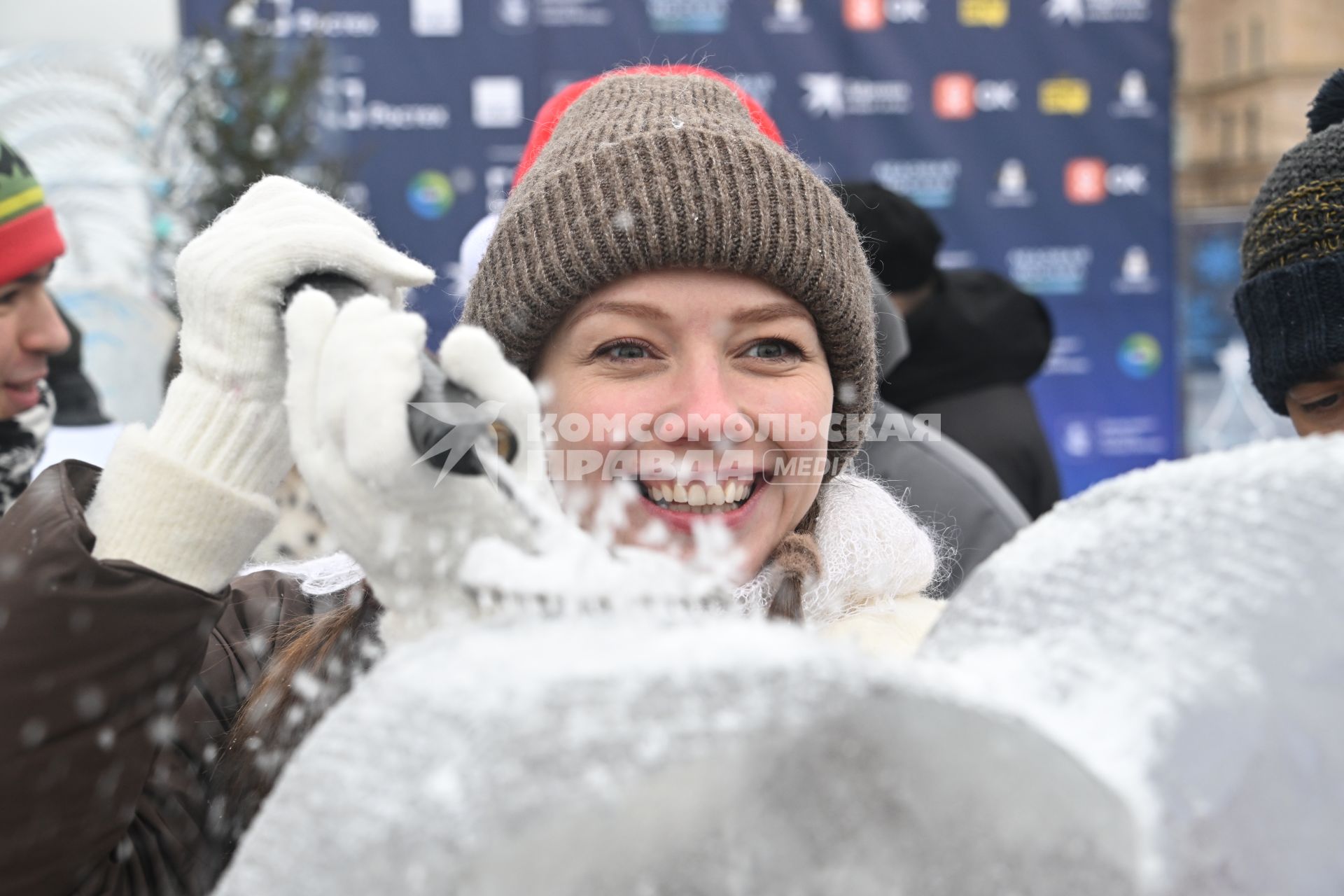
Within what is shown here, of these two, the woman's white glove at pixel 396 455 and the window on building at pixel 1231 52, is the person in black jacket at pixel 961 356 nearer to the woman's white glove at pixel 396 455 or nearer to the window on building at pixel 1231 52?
the woman's white glove at pixel 396 455

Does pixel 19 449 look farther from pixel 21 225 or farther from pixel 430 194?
pixel 430 194

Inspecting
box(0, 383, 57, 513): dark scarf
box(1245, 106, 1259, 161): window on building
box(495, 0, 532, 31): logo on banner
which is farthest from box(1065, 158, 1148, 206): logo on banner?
box(0, 383, 57, 513): dark scarf

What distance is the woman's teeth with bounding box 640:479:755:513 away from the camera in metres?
1.26

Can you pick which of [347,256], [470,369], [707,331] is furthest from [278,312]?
[707,331]

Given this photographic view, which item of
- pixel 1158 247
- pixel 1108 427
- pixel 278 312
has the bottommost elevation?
pixel 1108 427

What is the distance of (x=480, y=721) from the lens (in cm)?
53

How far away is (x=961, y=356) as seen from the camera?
2.95 metres

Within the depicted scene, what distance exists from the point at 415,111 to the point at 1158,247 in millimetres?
3368

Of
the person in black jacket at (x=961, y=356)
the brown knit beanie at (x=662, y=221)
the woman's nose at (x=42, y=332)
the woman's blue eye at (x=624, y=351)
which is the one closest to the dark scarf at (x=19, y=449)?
the woman's nose at (x=42, y=332)

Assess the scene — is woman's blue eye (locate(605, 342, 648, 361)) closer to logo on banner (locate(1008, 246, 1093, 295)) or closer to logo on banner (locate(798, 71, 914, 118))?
logo on banner (locate(798, 71, 914, 118))

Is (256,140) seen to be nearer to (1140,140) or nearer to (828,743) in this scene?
(1140,140)

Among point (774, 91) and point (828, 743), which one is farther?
point (774, 91)

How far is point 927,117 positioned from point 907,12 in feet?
1.50

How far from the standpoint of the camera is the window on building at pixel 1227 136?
22.1 ft
